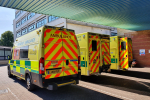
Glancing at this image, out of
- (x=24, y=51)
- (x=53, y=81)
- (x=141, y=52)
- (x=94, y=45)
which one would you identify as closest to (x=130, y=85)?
(x=94, y=45)

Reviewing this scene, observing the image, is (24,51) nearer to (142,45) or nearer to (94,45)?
(94,45)

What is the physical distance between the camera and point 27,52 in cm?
551

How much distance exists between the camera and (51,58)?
183 inches

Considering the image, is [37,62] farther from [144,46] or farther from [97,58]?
[144,46]

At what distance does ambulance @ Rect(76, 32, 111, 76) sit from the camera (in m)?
7.27

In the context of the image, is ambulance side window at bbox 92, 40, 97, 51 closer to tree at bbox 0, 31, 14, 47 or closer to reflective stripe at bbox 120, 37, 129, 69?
reflective stripe at bbox 120, 37, 129, 69

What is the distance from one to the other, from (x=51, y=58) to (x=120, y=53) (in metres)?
7.03

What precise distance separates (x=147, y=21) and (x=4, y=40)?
51.2 meters

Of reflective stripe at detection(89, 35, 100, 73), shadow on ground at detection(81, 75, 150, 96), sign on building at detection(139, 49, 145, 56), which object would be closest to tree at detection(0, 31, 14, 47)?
sign on building at detection(139, 49, 145, 56)

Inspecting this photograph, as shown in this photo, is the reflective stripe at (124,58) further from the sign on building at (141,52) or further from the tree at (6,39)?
the tree at (6,39)

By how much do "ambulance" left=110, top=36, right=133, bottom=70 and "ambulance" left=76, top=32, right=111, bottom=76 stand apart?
5.54ft

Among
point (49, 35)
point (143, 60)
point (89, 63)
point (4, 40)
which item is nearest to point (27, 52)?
point (49, 35)

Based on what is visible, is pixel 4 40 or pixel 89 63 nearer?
pixel 89 63

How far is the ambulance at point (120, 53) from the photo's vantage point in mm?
9719
